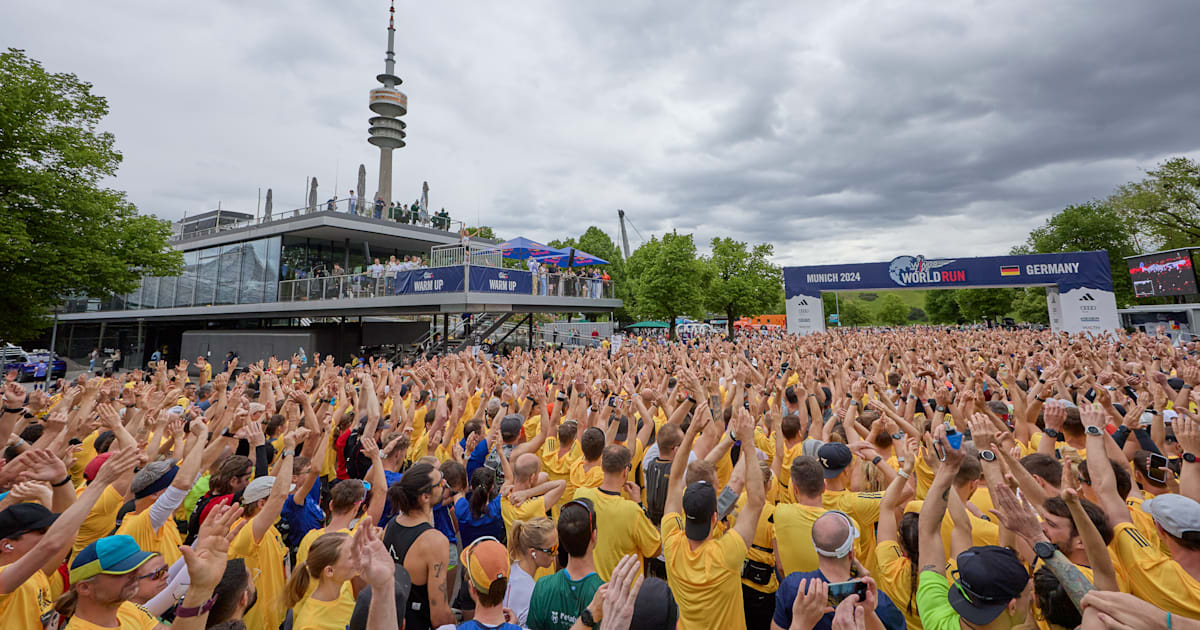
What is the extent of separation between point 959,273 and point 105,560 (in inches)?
1355

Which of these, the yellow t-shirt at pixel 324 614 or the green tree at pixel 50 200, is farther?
the green tree at pixel 50 200

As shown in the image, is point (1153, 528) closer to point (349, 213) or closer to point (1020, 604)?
point (1020, 604)

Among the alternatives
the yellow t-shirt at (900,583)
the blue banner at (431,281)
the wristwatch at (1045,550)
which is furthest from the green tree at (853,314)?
the wristwatch at (1045,550)

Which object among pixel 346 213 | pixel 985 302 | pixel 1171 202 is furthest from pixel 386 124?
pixel 985 302

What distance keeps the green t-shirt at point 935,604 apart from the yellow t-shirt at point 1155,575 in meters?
0.93

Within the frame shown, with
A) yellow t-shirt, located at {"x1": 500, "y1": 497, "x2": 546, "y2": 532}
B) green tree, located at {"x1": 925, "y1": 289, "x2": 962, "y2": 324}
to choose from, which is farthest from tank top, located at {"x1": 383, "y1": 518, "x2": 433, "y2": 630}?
green tree, located at {"x1": 925, "y1": 289, "x2": 962, "y2": 324}

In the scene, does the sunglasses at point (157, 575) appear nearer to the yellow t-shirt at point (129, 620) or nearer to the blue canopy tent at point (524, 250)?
the yellow t-shirt at point (129, 620)

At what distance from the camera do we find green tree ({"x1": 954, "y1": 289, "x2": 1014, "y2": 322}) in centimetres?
5816

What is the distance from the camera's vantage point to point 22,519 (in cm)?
252

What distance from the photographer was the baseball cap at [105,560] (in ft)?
6.89

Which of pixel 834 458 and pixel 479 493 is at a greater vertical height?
pixel 834 458

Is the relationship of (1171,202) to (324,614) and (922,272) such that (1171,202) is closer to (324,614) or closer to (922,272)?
(922,272)

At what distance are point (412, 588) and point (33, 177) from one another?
62.9 feet

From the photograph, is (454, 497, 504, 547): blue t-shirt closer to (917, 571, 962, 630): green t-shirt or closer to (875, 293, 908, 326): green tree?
(917, 571, 962, 630): green t-shirt
